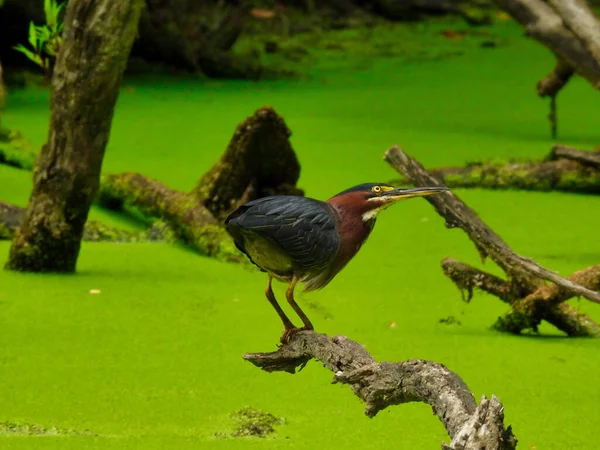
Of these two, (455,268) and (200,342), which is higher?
(455,268)

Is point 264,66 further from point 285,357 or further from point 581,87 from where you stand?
point 285,357

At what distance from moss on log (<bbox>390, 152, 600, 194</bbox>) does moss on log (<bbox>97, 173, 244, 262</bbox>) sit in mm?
988

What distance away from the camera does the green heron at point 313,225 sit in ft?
6.23

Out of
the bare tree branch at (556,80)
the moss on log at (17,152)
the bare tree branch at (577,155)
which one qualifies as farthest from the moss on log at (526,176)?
the moss on log at (17,152)

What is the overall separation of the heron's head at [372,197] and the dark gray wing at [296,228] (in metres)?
0.04

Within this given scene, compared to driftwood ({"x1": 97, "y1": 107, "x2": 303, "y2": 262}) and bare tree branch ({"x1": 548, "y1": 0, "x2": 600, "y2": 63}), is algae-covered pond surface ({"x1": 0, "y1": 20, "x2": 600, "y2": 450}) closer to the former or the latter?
driftwood ({"x1": 97, "y1": 107, "x2": 303, "y2": 262})

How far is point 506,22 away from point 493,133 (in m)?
3.94

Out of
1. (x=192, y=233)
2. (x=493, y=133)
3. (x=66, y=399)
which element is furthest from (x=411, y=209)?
(x=66, y=399)

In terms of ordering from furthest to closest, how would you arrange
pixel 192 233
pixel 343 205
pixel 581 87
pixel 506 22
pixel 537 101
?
pixel 506 22 → pixel 581 87 → pixel 537 101 → pixel 192 233 → pixel 343 205

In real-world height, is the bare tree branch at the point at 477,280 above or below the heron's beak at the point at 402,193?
below

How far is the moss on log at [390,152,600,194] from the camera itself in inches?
199

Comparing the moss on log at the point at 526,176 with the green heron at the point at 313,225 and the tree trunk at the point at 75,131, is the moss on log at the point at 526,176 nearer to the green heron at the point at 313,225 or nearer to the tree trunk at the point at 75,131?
the tree trunk at the point at 75,131

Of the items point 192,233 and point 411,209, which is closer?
point 192,233

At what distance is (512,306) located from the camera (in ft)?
11.4
